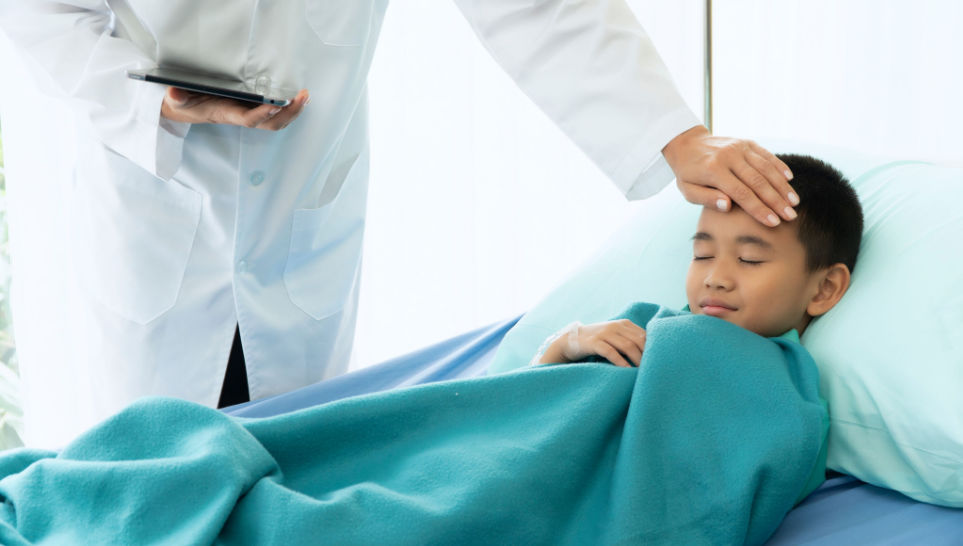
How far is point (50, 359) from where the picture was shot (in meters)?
2.16

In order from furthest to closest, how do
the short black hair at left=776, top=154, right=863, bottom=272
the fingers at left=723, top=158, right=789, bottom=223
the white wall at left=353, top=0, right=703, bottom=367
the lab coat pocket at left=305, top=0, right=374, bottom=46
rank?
1. the white wall at left=353, top=0, right=703, bottom=367
2. the lab coat pocket at left=305, top=0, right=374, bottom=46
3. the short black hair at left=776, top=154, right=863, bottom=272
4. the fingers at left=723, top=158, right=789, bottom=223

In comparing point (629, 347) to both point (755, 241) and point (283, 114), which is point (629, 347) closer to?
point (755, 241)

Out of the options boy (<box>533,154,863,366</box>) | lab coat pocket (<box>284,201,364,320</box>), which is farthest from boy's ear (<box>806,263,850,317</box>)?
lab coat pocket (<box>284,201,364,320</box>)

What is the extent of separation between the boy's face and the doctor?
0.39ft

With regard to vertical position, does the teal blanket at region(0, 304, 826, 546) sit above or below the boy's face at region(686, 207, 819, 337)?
→ below

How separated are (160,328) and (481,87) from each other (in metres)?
1.61

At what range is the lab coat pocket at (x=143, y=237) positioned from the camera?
1.50 metres

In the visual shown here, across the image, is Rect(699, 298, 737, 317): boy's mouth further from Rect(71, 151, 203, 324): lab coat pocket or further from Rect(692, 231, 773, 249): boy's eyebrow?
Rect(71, 151, 203, 324): lab coat pocket

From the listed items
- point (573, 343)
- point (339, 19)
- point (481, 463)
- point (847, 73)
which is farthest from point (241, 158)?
point (847, 73)

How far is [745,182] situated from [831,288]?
0.84 feet

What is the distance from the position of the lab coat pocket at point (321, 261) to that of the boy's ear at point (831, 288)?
2.56ft

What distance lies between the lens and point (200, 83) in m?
1.33

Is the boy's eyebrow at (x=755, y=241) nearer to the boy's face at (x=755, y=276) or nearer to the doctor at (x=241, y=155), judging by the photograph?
the boy's face at (x=755, y=276)

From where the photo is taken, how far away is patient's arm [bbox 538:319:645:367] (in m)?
1.25
